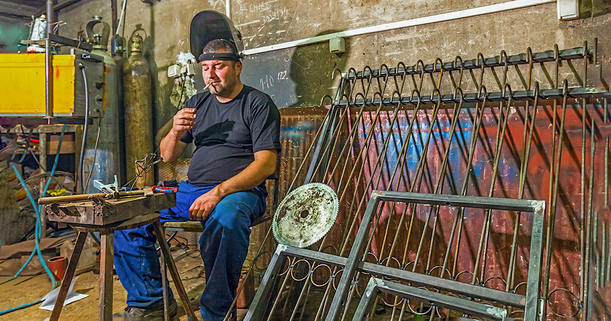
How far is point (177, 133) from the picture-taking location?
7.63 feet

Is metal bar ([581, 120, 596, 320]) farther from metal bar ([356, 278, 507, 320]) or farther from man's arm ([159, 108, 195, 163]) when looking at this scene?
man's arm ([159, 108, 195, 163])

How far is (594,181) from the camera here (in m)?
1.80

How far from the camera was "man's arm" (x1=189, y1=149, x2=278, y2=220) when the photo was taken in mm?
1954

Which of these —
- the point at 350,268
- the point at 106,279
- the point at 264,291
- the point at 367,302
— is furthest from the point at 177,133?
the point at 367,302

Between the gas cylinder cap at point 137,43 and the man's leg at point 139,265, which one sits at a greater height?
the gas cylinder cap at point 137,43

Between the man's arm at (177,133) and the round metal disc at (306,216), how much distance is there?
773mm

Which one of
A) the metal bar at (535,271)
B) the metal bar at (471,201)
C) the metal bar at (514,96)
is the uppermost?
the metal bar at (514,96)

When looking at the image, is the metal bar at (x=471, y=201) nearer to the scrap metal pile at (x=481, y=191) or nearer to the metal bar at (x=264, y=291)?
the scrap metal pile at (x=481, y=191)

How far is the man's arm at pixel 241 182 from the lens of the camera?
1954mm

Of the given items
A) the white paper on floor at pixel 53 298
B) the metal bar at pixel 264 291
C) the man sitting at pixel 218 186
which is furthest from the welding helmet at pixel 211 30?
the white paper on floor at pixel 53 298

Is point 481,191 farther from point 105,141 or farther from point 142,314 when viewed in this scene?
point 105,141

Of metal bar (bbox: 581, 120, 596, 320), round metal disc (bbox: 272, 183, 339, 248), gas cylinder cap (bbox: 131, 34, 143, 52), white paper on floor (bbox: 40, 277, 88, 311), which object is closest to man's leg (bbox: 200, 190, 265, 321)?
round metal disc (bbox: 272, 183, 339, 248)

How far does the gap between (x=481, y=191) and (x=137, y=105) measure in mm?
3219

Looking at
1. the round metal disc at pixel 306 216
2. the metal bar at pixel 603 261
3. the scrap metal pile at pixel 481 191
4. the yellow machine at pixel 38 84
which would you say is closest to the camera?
the scrap metal pile at pixel 481 191
